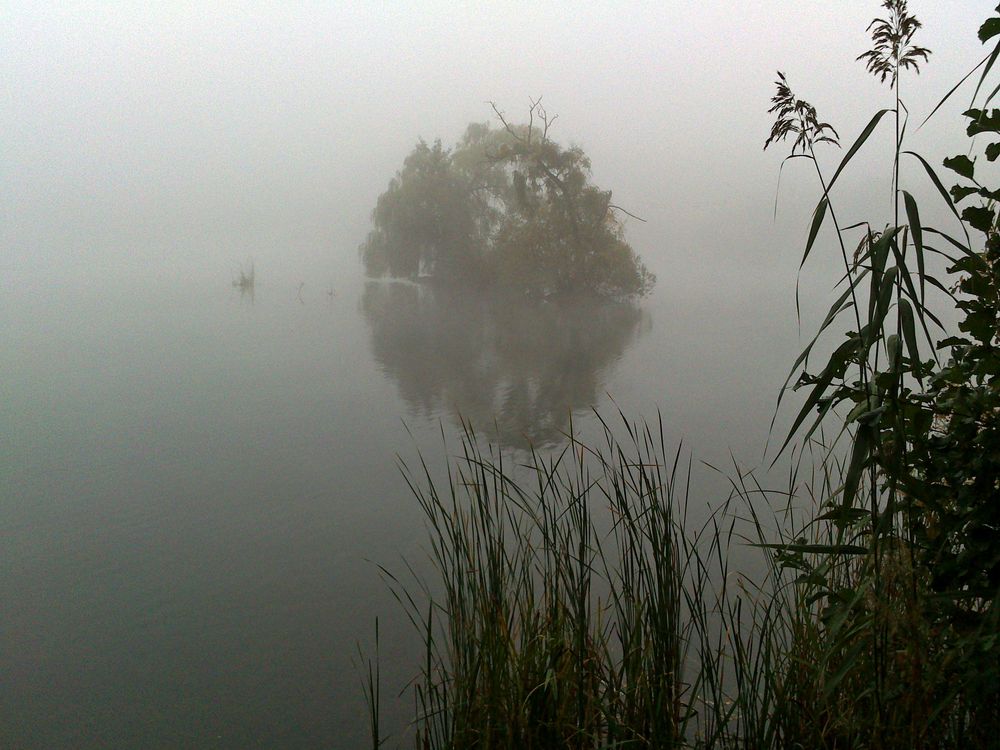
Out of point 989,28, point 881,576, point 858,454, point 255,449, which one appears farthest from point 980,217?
point 255,449

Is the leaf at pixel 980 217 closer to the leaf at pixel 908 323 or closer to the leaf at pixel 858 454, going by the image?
the leaf at pixel 908 323

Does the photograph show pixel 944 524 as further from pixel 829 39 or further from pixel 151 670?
pixel 829 39

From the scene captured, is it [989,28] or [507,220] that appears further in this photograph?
[507,220]

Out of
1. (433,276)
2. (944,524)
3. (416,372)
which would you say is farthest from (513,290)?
(944,524)

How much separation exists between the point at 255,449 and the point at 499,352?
1.95 meters

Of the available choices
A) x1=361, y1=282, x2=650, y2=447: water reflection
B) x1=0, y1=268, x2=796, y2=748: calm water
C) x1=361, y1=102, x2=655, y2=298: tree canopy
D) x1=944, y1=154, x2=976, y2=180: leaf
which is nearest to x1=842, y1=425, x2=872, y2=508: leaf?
x1=944, y1=154, x2=976, y2=180: leaf

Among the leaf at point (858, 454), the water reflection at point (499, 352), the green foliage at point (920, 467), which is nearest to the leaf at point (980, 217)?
the green foliage at point (920, 467)

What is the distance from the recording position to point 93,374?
4664mm

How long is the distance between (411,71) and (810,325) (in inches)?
161

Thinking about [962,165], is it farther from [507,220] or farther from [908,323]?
[507,220]

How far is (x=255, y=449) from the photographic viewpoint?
141 inches

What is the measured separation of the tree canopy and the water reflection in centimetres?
21

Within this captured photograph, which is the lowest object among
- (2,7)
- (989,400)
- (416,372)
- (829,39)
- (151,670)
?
(151,670)

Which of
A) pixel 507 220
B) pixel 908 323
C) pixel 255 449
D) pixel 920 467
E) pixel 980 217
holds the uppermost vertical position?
pixel 507 220
